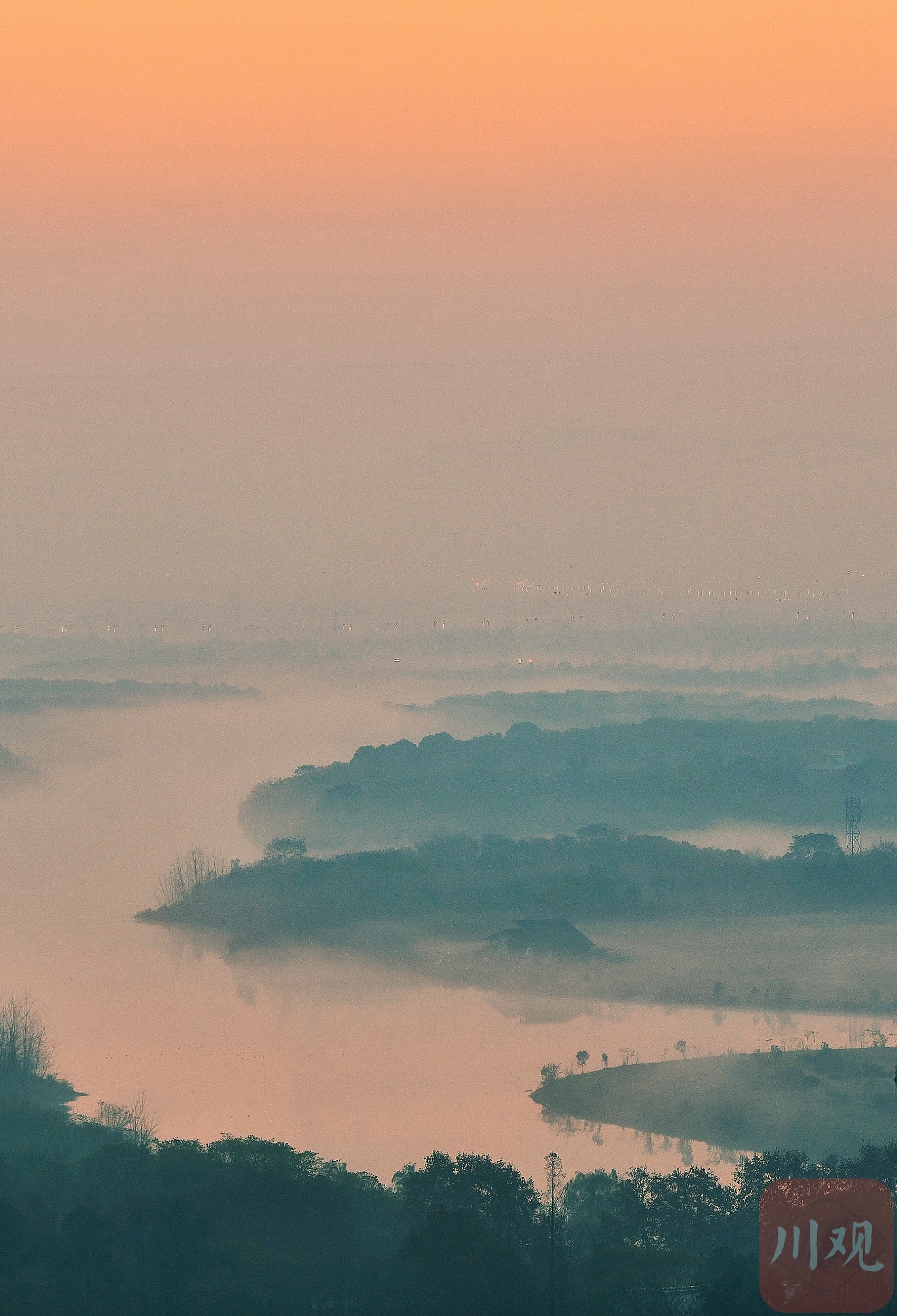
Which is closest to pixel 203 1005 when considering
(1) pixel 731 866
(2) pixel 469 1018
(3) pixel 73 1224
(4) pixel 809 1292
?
(2) pixel 469 1018

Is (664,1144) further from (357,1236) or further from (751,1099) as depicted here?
(357,1236)

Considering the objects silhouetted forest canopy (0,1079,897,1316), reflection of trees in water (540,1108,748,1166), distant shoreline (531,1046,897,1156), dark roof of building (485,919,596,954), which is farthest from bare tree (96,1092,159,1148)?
dark roof of building (485,919,596,954)

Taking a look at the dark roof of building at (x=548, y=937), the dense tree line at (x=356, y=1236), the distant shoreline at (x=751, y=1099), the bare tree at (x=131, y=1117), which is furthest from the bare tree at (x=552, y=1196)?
the dark roof of building at (x=548, y=937)

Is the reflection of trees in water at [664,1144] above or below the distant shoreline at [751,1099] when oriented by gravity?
below

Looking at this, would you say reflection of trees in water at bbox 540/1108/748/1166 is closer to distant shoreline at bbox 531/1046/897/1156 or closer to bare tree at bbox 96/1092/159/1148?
distant shoreline at bbox 531/1046/897/1156
